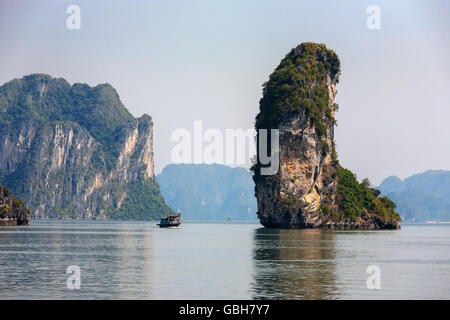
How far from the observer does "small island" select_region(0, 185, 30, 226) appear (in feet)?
526

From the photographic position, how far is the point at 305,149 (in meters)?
154

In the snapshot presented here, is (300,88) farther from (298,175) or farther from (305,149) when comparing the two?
(298,175)

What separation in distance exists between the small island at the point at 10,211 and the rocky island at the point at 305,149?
194ft

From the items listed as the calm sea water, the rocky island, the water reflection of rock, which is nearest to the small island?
the rocky island

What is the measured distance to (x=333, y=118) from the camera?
168000 mm

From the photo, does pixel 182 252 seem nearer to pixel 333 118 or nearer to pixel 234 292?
pixel 234 292

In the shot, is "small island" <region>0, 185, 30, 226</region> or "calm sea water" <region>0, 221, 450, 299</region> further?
"small island" <region>0, 185, 30, 226</region>

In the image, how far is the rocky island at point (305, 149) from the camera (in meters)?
152

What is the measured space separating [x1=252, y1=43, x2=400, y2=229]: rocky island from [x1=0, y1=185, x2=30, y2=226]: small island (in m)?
59.0
